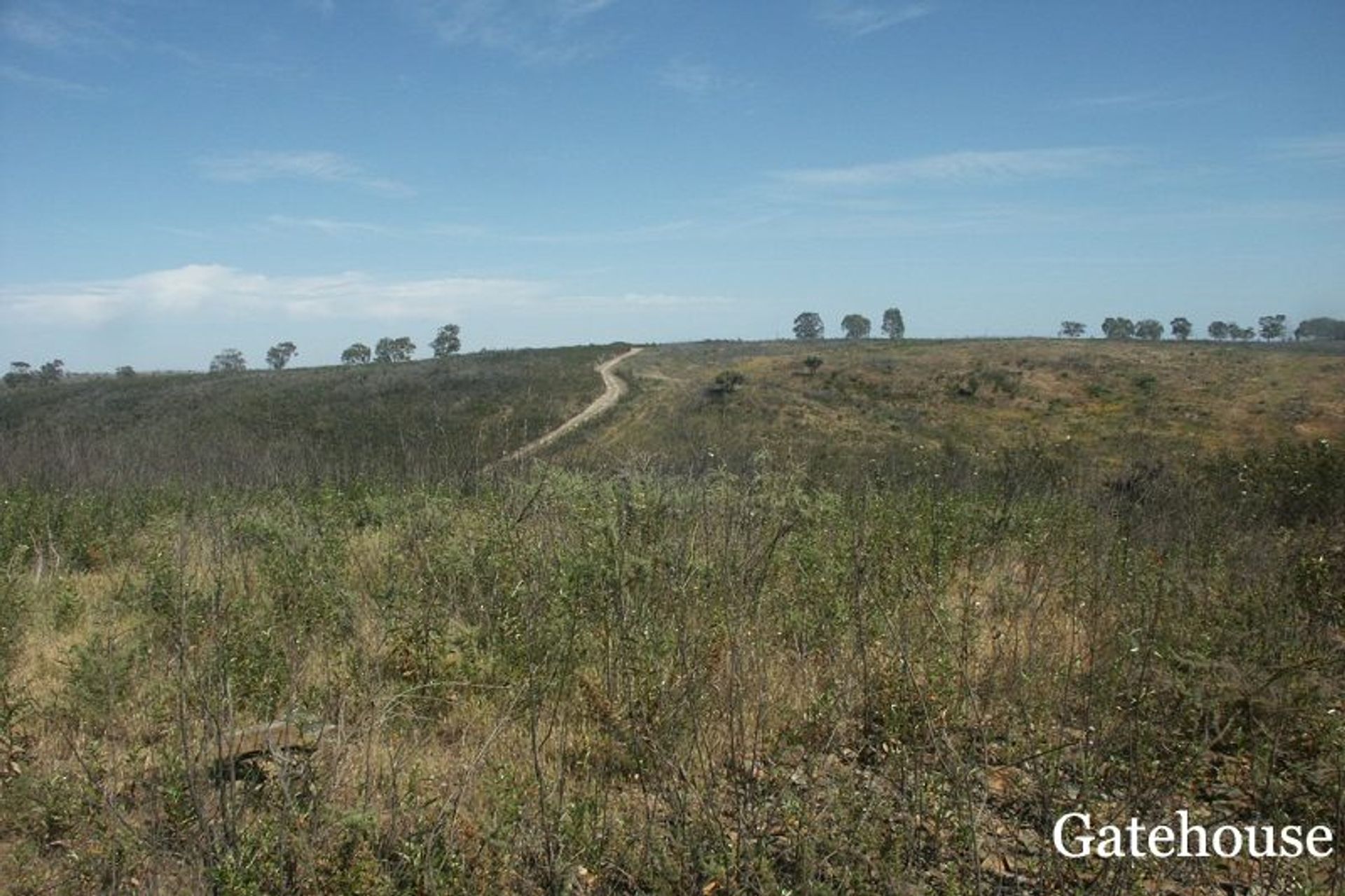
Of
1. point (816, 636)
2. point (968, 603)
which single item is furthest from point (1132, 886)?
point (816, 636)

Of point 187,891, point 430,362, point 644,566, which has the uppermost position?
point 430,362

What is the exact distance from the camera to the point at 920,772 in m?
3.42

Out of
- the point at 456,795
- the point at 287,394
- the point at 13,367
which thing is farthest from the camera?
the point at 13,367

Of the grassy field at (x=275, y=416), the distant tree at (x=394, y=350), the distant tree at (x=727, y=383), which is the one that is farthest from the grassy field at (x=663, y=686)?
the distant tree at (x=394, y=350)

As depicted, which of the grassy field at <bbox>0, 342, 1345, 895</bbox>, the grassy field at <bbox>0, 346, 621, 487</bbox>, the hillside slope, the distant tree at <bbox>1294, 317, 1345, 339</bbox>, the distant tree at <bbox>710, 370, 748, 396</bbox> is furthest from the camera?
the distant tree at <bbox>1294, 317, 1345, 339</bbox>

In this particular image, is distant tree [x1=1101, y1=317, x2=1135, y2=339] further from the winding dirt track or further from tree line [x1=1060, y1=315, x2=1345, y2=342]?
the winding dirt track

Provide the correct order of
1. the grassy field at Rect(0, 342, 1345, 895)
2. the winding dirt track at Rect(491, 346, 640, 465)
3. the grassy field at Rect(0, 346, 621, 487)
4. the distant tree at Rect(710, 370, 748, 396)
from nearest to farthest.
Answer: the grassy field at Rect(0, 342, 1345, 895) < the grassy field at Rect(0, 346, 621, 487) < the winding dirt track at Rect(491, 346, 640, 465) < the distant tree at Rect(710, 370, 748, 396)

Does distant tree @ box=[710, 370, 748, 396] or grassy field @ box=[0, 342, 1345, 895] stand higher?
distant tree @ box=[710, 370, 748, 396]

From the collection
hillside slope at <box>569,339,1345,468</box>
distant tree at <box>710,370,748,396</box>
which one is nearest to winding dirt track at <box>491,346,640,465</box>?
hillside slope at <box>569,339,1345,468</box>

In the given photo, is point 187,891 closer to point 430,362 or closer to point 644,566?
point 644,566

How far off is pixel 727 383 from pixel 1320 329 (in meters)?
64.6

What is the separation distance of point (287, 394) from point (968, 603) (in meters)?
54.8

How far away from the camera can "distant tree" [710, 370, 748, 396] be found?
43594 millimetres

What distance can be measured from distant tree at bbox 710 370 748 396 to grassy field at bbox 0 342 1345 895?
34.3 meters
